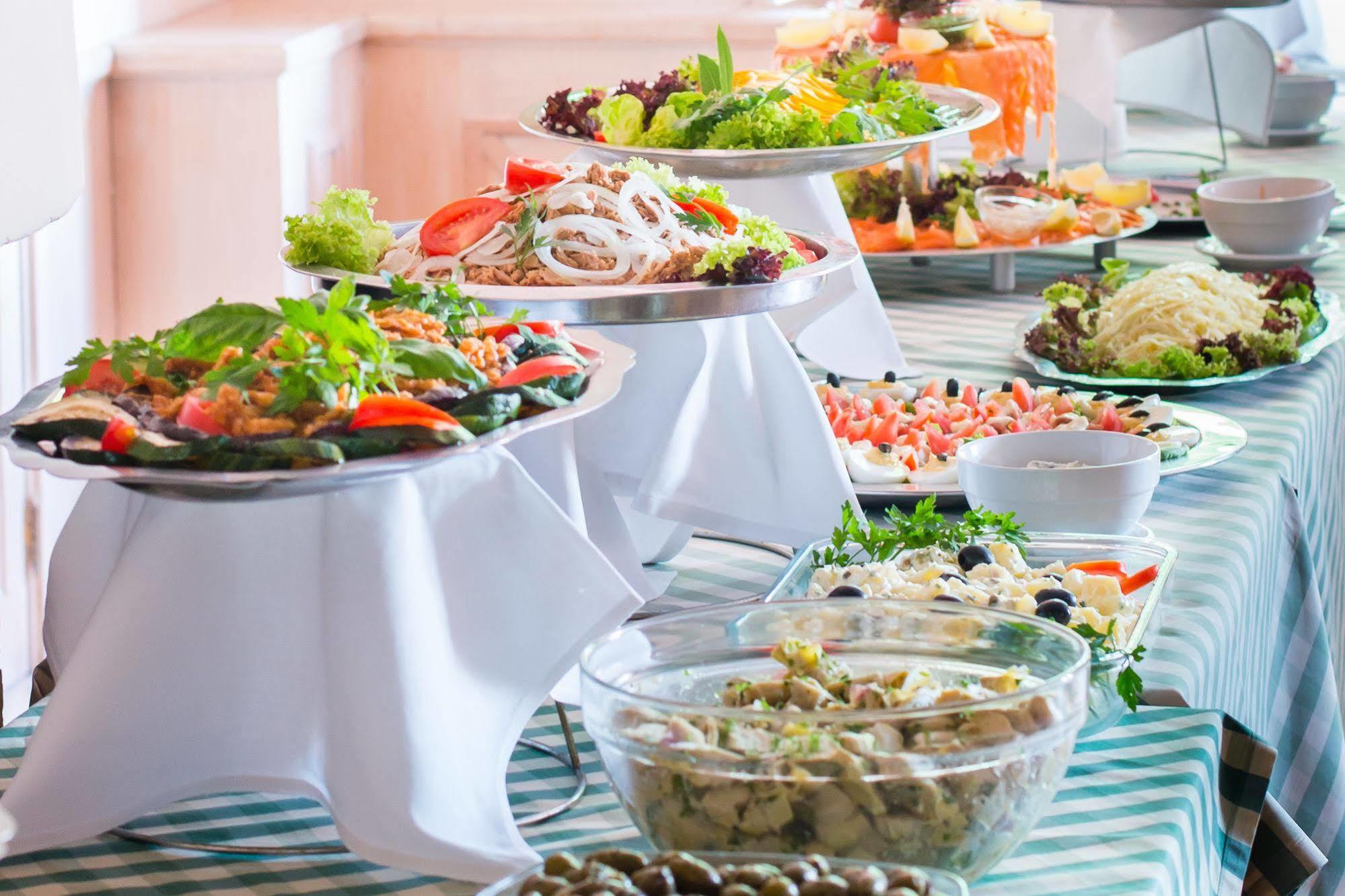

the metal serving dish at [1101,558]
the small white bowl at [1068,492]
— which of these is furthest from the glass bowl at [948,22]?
the metal serving dish at [1101,558]

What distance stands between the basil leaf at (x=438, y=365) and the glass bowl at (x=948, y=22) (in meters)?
2.17

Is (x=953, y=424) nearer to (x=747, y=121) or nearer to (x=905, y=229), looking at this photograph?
(x=747, y=121)

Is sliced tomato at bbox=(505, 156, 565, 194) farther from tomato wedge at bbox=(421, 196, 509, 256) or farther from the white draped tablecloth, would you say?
the white draped tablecloth

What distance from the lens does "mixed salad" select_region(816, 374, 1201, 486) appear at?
66.9 inches

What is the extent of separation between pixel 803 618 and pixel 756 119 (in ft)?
3.35

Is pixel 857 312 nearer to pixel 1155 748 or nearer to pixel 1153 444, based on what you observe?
pixel 1153 444

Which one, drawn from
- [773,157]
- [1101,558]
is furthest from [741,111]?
[1101,558]

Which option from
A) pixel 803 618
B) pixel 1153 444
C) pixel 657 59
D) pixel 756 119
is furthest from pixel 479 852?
pixel 657 59

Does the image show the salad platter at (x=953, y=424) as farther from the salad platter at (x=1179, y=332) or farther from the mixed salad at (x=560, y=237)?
the mixed salad at (x=560, y=237)

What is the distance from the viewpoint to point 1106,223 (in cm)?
289

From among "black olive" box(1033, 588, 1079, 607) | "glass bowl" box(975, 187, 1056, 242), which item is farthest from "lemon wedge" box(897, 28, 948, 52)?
"black olive" box(1033, 588, 1079, 607)

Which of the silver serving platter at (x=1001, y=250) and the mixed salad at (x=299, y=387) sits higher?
the mixed salad at (x=299, y=387)

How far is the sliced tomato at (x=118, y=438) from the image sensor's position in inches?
35.7

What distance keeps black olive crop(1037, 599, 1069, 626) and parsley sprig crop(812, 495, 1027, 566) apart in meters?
0.16
